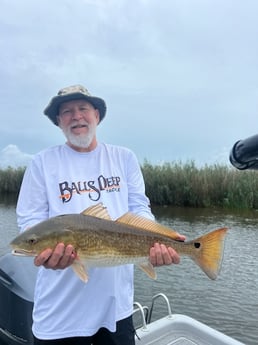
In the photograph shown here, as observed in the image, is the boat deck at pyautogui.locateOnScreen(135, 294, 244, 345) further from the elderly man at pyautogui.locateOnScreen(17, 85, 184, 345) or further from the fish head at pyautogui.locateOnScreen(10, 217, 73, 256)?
the fish head at pyautogui.locateOnScreen(10, 217, 73, 256)

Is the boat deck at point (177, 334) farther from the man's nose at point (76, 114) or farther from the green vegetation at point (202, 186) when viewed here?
the green vegetation at point (202, 186)

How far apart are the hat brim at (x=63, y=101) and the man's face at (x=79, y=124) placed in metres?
0.03

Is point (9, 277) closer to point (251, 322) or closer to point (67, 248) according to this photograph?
point (67, 248)

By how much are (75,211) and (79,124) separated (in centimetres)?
57

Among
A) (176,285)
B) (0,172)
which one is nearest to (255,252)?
(176,285)

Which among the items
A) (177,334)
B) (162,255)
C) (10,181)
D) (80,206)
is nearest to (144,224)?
(162,255)

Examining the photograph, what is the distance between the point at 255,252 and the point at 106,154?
346 inches

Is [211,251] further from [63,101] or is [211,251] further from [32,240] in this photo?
[63,101]

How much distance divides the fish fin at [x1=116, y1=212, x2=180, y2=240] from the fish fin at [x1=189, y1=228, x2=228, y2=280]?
153 mm

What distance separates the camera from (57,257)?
7.50 ft

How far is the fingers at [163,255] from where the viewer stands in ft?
8.10

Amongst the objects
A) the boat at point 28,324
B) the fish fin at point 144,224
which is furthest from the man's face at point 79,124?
the boat at point 28,324

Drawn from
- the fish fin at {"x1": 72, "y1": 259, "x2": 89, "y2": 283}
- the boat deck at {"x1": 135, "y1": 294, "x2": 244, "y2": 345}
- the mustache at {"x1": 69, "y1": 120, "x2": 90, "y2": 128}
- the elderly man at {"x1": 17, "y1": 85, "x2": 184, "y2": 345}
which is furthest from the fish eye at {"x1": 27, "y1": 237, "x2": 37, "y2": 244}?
the boat deck at {"x1": 135, "y1": 294, "x2": 244, "y2": 345}

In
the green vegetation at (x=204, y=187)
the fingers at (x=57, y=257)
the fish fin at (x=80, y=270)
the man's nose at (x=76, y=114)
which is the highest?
the man's nose at (x=76, y=114)
